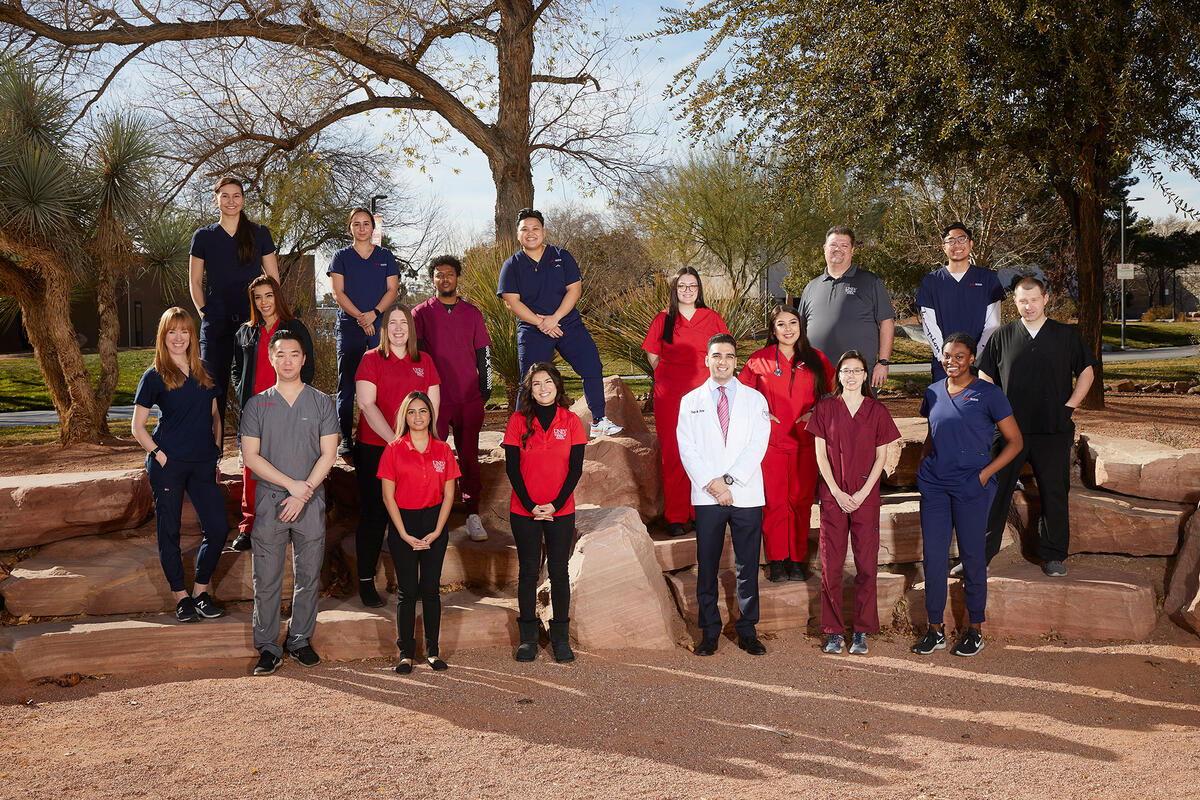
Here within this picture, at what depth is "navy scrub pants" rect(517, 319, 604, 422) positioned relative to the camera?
6082mm

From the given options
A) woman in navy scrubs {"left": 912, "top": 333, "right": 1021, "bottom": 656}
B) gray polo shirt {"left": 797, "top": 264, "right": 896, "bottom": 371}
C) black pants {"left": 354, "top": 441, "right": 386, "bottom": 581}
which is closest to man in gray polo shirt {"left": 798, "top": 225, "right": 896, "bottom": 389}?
gray polo shirt {"left": 797, "top": 264, "right": 896, "bottom": 371}

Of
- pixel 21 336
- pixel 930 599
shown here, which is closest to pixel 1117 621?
pixel 930 599

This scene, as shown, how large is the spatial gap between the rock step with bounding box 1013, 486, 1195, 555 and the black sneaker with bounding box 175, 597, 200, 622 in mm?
5814

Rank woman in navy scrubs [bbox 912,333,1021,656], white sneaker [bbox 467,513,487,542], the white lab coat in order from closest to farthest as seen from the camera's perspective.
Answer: the white lab coat, woman in navy scrubs [bbox 912,333,1021,656], white sneaker [bbox 467,513,487,542]

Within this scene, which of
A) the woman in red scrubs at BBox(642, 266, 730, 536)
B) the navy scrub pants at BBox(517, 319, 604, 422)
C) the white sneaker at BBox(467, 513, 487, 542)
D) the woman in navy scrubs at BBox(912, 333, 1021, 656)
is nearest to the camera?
the woman in navy scrubs at BBox(912, 333, 1021, 656)

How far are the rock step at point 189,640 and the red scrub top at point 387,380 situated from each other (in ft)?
3.83

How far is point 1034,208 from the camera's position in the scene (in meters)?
25.3

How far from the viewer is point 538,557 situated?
17.2 feet

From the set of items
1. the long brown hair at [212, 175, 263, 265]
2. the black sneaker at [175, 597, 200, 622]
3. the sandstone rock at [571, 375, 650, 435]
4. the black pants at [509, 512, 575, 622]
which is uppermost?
the long brown hair at [212, 175, 263, 265]

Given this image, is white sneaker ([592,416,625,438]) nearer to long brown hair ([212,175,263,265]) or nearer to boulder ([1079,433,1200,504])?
long brown hair ([212,175,263,265])

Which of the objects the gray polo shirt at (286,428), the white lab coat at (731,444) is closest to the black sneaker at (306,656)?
the gray polo shirt at (286,428)

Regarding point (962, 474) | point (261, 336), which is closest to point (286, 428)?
point (261, 336)

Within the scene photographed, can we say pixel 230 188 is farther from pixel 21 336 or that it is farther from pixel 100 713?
pixel 21 336

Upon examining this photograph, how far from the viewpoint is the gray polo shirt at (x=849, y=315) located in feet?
19.2
